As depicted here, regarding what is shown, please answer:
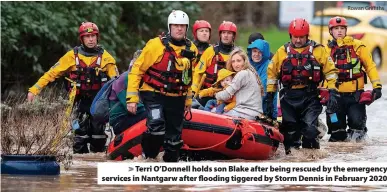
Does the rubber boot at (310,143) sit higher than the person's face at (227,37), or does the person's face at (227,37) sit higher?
the person's face at (227,37)

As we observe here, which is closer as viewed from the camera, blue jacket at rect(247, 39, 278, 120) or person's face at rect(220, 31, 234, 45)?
blue jacket at rect(247, 39, 278, 120)

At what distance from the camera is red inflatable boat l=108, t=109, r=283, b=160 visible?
45.9 ft

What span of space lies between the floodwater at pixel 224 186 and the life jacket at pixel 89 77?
0.90m

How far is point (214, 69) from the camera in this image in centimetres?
1644

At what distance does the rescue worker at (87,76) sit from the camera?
1582 centimetres

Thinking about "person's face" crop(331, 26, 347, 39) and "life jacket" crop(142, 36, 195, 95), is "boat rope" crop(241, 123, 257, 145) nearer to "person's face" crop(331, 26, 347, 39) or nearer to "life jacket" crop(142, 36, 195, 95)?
"life jacket" crop(142, 36, 195, 95)

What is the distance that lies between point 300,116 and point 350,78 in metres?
2.58

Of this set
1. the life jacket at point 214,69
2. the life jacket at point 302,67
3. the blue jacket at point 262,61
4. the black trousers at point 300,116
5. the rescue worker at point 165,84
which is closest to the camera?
the rescue worker at point 165,84

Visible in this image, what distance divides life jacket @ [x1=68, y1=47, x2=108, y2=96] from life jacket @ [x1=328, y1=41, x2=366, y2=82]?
3413 millimetres

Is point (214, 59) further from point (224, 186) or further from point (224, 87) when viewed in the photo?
point (224, 186)

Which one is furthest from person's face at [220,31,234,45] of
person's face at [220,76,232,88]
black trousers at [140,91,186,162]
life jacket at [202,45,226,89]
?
black trousers at [140,91,186,162]

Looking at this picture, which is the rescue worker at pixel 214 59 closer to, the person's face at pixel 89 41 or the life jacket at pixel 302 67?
the person's face at pixel 89 41

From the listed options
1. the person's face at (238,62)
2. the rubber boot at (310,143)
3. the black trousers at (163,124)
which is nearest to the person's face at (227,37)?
the person's face at (238,62)

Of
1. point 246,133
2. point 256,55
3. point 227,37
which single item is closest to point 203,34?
point 227,37
